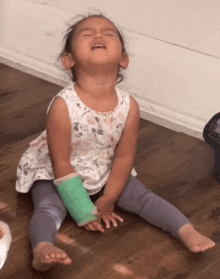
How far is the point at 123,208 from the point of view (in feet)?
5.34

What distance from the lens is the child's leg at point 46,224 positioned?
4.35ft

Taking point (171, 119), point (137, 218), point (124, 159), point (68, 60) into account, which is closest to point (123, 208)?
point (137, 218)

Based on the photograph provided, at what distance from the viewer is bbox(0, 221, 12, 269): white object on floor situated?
142 centimetres

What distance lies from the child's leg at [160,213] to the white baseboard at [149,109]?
1.91 ft

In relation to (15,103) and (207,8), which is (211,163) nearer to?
(207,8)

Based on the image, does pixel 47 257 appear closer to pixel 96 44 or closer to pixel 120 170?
pixel 120 170

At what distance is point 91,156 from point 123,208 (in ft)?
0.62

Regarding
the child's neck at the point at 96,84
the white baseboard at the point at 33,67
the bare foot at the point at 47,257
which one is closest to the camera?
Result: the bare foot at the point at 47,257

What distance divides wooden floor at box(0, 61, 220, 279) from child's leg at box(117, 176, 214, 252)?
0.04 m

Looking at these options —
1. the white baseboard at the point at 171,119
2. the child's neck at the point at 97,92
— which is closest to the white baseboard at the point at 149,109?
the white baseboard at the point at 171,119

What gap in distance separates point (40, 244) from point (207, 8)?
1.11 m

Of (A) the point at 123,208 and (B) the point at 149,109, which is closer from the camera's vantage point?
(A) the point at 123,208

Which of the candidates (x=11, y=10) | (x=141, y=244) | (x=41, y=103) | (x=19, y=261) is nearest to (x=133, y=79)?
(x=41, y=103)

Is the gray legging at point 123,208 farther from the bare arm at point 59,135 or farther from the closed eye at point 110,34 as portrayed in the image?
the closed eye at point 110,34
